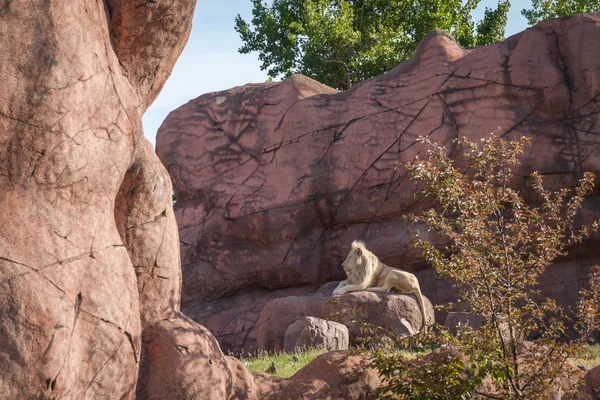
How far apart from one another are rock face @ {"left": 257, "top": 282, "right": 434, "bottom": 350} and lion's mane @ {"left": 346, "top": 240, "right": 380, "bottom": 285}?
1.66ft

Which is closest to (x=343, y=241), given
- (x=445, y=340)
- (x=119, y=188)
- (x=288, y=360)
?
(x=288, y=360)

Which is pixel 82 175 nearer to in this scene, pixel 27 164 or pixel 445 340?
pixel 27 164

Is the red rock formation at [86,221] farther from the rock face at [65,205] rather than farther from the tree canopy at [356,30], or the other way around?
the tree canopy at [356,30]

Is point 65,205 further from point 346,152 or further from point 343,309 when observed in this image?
point 346,152

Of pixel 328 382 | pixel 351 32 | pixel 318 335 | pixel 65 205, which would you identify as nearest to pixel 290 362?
pixel 318 335

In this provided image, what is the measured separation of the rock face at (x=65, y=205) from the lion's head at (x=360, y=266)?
8185 millimetres

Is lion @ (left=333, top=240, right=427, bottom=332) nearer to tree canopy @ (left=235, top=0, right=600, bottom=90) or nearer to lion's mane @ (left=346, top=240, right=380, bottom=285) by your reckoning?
lion's mane @ (left=346, top=240, right=380, bottom=285)

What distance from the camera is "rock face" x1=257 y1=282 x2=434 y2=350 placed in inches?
463

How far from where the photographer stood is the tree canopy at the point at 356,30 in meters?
23.1

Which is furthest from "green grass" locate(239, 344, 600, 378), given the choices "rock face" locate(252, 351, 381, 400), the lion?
the lion

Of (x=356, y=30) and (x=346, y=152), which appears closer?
(x=346, y=152)

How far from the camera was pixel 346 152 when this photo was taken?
15.2m

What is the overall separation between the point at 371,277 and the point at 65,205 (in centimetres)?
913

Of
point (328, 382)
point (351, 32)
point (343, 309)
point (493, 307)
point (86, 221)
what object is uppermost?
point (351, 32)
